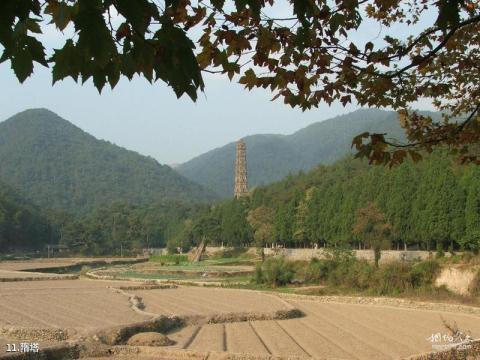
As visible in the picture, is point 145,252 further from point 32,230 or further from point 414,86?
point 414,86

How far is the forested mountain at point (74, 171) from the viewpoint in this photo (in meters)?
153

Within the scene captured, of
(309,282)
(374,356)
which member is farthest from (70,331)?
(309,282)

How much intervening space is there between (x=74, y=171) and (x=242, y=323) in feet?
510

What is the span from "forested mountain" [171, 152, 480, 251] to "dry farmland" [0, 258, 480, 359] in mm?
9144

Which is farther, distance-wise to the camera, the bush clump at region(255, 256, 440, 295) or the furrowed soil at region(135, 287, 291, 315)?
the bush clump at region(255, 256, 440, 295)

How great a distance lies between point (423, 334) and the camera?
18094mm

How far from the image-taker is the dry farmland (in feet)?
45.1

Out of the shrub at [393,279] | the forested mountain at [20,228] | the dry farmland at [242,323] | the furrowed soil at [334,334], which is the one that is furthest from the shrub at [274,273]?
the forested mountain at [20,228]

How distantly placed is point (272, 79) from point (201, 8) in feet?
2.64

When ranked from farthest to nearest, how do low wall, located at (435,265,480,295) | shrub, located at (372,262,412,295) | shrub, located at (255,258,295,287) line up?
1. shrub, located at (255,258,295,287)
2. shrub, located at (372,262,412,295)
3. low wall, located at (435,265,480,295)

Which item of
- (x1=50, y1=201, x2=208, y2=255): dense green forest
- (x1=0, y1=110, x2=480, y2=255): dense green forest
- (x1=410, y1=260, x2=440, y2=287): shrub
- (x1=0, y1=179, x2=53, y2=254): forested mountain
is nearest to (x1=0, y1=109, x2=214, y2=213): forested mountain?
(x1=0, y1=110, x2=480, y2=255): dense green forest

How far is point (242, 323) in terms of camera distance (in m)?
19.8

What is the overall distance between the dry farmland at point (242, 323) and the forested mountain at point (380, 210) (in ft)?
30.0

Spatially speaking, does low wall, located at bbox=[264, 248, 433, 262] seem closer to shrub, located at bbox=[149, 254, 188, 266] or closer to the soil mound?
shrub, located at bbox=[149, 254, 188, 266]
